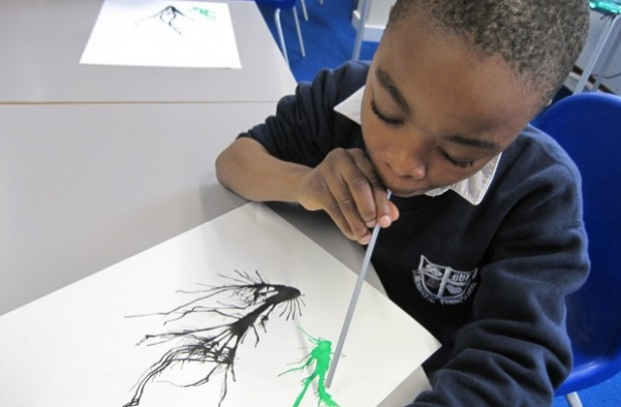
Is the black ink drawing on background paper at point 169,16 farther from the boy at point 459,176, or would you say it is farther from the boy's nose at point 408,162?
the boy's nose at point 408,162

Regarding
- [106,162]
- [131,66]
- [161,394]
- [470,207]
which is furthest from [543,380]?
[131,66]

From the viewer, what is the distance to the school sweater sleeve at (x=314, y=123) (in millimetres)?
641

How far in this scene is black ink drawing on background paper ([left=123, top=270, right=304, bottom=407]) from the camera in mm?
391

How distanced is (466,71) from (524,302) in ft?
0.81

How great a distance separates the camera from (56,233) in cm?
50

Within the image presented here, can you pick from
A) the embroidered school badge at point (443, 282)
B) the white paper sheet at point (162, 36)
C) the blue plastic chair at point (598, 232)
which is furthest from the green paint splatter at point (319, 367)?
the white paper sheet at point (162, 36)

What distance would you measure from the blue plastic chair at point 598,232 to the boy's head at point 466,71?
28cm

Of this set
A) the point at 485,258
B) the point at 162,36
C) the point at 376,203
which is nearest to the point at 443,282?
the point at 485,258

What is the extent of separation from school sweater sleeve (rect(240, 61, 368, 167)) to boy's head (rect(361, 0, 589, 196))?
275mm

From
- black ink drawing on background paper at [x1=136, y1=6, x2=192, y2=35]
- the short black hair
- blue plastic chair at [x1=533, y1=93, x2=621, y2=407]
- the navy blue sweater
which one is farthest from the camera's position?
black ink drawing on background paper at [x1=136, y1=6, x2=192, y2=35]

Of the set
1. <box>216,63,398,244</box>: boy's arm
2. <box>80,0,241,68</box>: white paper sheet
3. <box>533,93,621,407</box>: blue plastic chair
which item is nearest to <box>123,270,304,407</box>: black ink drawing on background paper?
<box>216,63,398,244</box>: boy's arm

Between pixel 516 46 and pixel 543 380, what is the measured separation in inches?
11.3

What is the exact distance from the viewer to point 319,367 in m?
0.40

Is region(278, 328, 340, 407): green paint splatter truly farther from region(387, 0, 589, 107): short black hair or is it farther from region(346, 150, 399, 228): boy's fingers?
region(387, 0, 589, 107): short black hair
